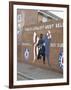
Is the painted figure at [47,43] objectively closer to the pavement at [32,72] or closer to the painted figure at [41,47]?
the painted figure at [41,47]

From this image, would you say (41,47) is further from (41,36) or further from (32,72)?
(32,72)

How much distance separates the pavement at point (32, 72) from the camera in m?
2.04

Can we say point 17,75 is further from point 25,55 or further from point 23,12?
point 23,12

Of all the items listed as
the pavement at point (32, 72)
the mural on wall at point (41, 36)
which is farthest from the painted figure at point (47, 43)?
the pavement at point (32, 72)

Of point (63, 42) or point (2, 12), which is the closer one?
point (2, 12)

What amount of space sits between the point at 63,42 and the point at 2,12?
65 cm

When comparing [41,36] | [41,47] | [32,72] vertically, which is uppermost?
[41,36]

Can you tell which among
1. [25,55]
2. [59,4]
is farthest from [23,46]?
[59,4]

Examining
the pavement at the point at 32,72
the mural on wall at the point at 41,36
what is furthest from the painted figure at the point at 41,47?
the pavement at the point at 32,72

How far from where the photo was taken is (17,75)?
203 centimetres

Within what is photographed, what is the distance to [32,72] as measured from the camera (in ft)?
6.79

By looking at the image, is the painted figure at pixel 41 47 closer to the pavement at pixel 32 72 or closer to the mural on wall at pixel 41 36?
the mural on wall at pixel 41 36

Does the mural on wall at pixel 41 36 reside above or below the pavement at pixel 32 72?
above

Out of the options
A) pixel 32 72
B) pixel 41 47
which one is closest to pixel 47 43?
pixel 41 47
